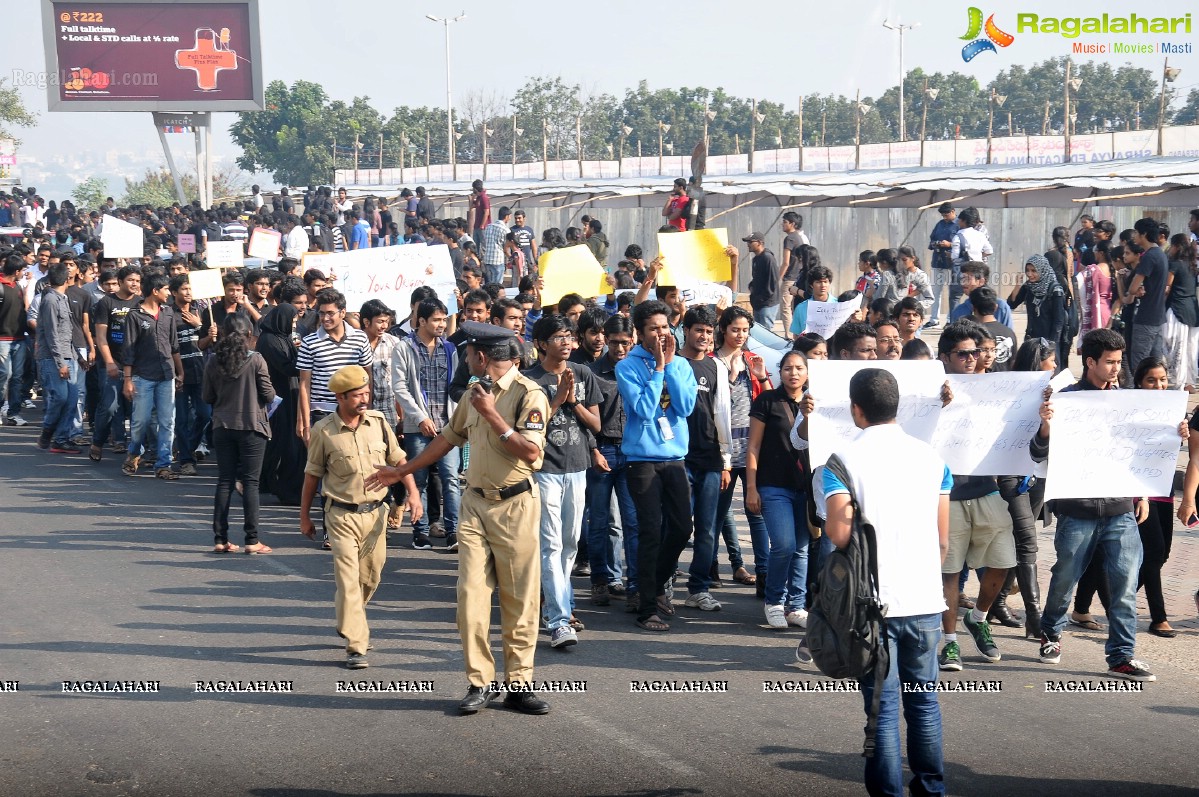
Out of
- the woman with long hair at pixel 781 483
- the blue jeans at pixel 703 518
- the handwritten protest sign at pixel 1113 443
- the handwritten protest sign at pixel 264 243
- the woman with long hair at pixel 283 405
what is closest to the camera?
the handwritten protest sign at pixel 1113 443

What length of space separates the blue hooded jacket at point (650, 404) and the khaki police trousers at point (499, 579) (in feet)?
4.59

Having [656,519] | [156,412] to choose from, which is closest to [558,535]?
[656,519]

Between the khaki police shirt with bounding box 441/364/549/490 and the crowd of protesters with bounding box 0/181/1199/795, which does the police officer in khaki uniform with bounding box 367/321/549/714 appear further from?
the crowd of protesters with bounding box 0/181/1199/795

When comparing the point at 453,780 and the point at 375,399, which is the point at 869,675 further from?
the point at 375,399

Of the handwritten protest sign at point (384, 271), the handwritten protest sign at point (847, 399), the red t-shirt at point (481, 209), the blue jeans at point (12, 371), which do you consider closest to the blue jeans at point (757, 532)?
the handwritten protest sign at point (847, 399)

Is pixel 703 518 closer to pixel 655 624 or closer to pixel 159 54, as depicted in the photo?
pixel 655 624

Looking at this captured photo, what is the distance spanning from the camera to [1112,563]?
271 inches

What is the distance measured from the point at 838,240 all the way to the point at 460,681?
2183cm

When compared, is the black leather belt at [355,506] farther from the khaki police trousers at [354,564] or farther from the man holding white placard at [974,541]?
the man holding white placard at [974,541]

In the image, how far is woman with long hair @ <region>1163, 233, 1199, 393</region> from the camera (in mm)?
13734

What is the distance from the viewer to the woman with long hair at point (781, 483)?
24.9 feet

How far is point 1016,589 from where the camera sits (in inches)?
320

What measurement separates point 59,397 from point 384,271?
4.10m

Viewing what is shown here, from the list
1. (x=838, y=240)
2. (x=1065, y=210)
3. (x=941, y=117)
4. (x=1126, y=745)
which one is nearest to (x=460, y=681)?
(x=1126, y=745)
